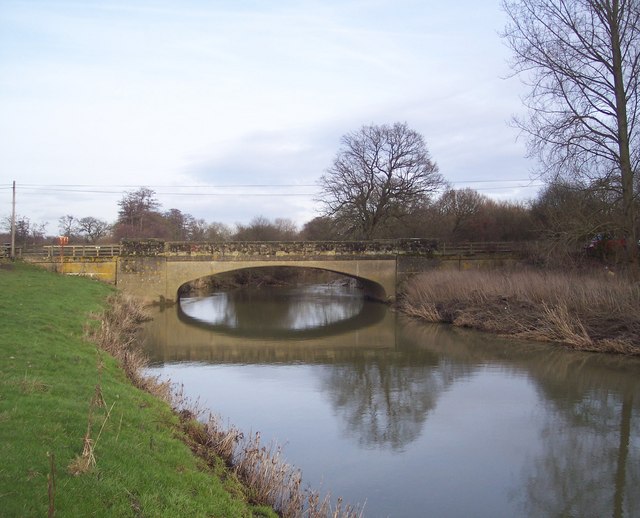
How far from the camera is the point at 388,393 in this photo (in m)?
11.6

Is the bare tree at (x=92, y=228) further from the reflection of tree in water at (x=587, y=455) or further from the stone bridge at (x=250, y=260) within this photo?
the reflection of tree in water at (x=587, y=455)

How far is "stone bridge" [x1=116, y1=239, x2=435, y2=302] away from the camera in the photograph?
102 ft

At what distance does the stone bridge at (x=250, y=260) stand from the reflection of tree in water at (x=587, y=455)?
66.4 feet

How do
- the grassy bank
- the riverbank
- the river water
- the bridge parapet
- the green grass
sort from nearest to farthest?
the green grass, the riverbank, the river water, the grassy bank, the bridge parapet

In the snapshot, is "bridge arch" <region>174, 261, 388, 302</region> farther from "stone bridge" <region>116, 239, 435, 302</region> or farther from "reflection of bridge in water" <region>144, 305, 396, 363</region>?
"reflection of bridge in water" <region>144, 305, 396, 363</region>

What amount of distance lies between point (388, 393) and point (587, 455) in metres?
4.30

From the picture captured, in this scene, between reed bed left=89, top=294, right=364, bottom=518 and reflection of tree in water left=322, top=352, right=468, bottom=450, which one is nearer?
reed bed left=89, top=294, right=364, bottom=518

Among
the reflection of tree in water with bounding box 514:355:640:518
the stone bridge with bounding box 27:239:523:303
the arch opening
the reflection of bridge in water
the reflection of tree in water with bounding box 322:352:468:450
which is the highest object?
the stone bridge with bounding box 27:239:523:303

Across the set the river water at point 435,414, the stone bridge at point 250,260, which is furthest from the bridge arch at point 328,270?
the river water at point 435,414

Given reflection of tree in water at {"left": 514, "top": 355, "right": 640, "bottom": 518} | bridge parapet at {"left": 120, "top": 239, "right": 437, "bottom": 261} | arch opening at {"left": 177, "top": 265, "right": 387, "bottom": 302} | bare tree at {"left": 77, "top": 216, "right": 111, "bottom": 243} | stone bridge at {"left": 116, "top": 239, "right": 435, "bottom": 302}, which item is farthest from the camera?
bare tree at {"left": 77, "top": 216, "right": 111, "bottom": 243}

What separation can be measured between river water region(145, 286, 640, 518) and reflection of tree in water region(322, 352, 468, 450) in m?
0.04

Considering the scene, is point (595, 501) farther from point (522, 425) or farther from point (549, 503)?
point (522, 425)

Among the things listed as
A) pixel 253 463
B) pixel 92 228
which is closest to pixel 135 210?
pixel 92 228

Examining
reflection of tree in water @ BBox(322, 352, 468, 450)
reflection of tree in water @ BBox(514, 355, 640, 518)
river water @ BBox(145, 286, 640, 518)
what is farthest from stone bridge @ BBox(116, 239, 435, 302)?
reflection of tree in water @ BBox(514, 355, 640, 518)
